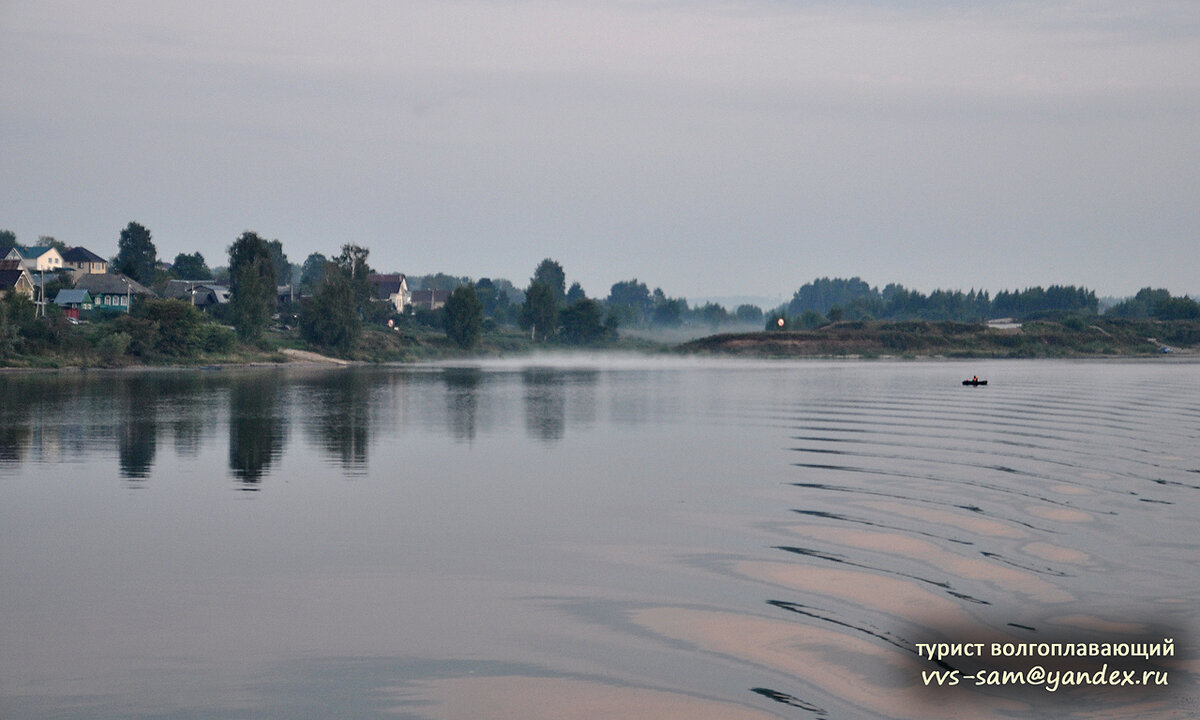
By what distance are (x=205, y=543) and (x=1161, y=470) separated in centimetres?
3490

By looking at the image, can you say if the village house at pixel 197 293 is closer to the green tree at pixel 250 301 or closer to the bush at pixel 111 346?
the green tree at pixel 250 301

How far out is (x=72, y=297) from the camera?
159 metres

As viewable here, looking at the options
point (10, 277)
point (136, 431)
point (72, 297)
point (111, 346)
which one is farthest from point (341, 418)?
point (72, 297)

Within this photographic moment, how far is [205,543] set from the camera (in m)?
26.2

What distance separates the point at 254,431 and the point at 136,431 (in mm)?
5993

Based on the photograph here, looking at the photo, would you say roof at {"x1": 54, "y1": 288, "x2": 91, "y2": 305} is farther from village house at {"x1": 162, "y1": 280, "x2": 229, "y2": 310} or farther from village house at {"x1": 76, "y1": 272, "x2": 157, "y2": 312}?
village house at {"x1": 162, "y1": 280, "x2": 229, "y2": 310}

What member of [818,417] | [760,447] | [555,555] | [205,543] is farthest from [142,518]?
[818,417]

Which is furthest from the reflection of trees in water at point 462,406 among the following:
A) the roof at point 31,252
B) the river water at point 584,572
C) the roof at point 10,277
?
the roof at point 31,252

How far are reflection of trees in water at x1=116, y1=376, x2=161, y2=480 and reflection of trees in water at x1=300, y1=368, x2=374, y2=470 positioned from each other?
7.63 metres

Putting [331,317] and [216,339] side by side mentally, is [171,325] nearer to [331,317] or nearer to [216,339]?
[216,339]

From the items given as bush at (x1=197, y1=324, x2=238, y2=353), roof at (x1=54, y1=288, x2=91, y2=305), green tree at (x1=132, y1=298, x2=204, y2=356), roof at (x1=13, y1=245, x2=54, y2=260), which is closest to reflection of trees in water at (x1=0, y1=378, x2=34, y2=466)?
green tree at (x1=132, y1=298, x2=204, y2=356)

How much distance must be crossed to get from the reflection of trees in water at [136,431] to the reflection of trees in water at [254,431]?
3.47m

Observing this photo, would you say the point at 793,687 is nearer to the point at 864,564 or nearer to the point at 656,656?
the point at 656,656

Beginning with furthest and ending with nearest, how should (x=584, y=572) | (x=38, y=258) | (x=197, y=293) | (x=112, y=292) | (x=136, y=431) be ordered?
(x=38, y=258)
(x=197, y=293)
(x=112, y=292)
(x=136, y=431)
(x=584, y=572)
